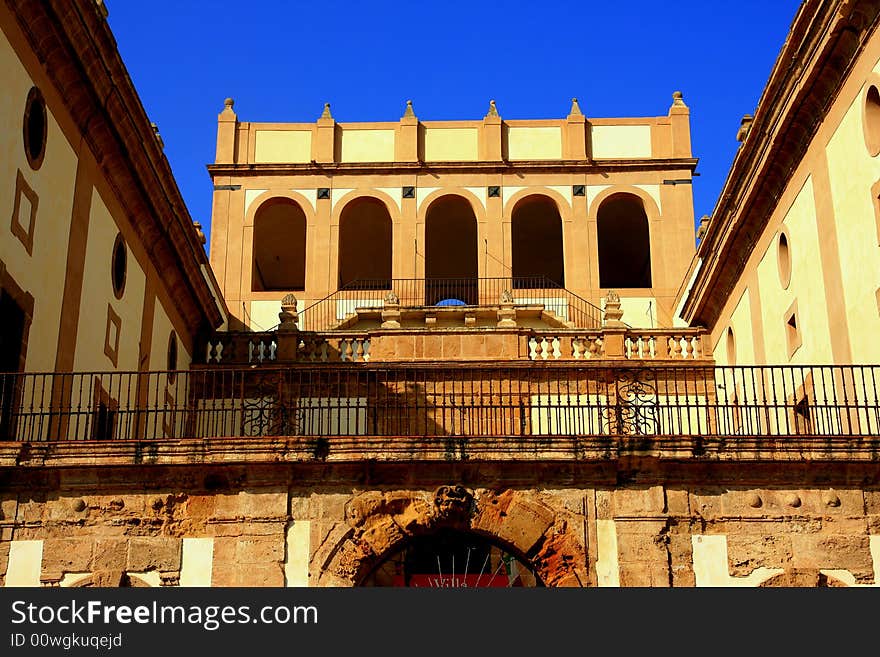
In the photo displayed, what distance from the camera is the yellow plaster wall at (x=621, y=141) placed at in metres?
34.8

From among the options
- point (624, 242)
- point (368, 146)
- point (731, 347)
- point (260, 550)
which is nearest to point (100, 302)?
point (260, 550)

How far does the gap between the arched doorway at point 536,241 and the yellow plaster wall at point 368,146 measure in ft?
11.9

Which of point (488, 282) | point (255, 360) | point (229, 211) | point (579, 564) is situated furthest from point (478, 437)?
point (229, 211)

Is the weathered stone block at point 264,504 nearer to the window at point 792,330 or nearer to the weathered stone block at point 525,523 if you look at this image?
the weathered stone block at point 525,523

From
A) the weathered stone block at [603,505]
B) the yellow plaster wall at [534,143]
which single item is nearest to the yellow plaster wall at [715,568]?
the weathered stone block at [603,505]

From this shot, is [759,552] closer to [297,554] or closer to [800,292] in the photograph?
[297,554]

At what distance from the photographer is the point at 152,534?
16.4 meters

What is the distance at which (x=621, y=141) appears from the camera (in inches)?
1373

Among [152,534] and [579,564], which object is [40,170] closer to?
[152,534]

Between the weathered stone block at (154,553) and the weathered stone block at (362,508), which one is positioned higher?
the weathered stone block at (362,508)

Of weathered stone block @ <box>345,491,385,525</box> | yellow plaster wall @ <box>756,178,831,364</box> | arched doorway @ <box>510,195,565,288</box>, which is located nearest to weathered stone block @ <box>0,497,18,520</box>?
weathered stone block @ <box>345,491,385,525</box>

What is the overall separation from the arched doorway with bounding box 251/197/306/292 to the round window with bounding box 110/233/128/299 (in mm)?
11084

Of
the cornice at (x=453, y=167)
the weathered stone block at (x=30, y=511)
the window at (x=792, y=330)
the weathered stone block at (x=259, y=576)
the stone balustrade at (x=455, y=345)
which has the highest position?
the cornice at (x=453, y=167)

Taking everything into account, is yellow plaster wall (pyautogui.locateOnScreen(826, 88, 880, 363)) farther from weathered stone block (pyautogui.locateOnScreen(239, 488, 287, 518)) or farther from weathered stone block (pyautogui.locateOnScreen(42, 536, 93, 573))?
weathered stone block (pyautogui.locateOnScreen(42, 536, 93, 573))
